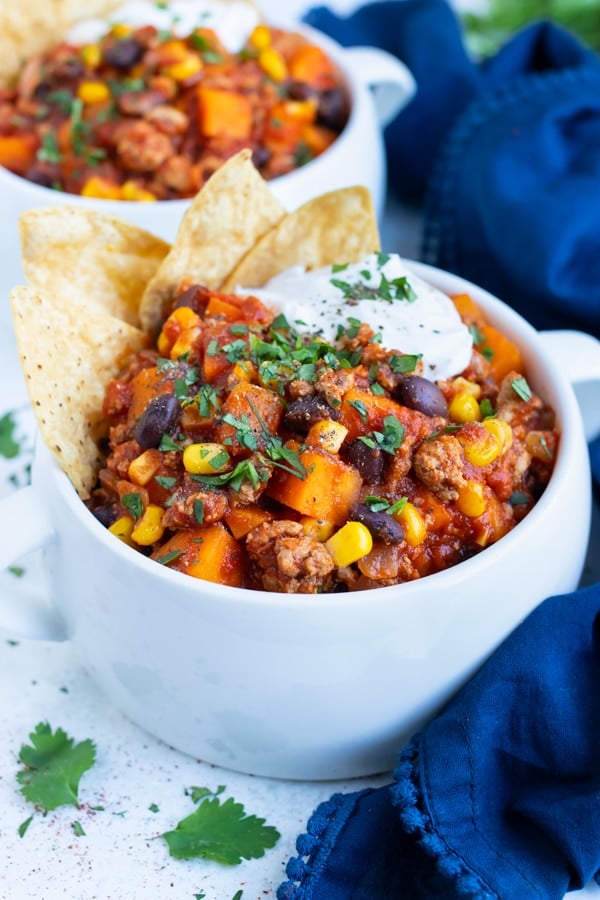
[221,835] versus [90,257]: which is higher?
[90,257]

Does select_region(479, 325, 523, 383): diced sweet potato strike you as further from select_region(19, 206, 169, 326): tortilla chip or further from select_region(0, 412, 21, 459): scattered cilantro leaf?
select_region(0, 412, 21, 459): scattered cilantro leaf

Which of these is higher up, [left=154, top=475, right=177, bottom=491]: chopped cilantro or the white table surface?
[left=154, top=475, right=177, bottom=491]: chopped cilantro

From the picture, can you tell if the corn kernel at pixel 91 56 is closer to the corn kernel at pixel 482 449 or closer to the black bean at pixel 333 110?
the black bean at pixel 333 110

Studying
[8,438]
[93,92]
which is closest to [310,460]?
[8,438]

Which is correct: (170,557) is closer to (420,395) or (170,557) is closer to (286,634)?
(286,634)

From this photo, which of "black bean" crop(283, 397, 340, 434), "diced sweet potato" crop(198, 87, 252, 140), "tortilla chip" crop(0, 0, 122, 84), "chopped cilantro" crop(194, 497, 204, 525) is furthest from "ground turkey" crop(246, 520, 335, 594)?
"tortilla chip" crop(0, 0, 122, 84)

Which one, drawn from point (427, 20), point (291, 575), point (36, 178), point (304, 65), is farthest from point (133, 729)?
point (427, 20)
